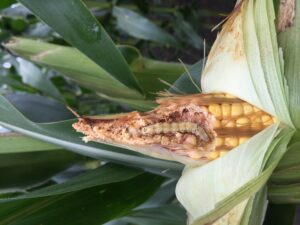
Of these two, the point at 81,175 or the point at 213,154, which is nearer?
the point at 213,154

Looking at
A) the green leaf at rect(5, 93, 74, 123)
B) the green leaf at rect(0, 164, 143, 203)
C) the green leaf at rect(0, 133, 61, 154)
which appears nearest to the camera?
the green leaf at rect(0, 164, 143, 203)

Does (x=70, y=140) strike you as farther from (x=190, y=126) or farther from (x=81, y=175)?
(x=190, y=126)

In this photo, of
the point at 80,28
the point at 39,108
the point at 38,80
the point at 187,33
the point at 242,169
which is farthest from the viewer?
the point at 187,33

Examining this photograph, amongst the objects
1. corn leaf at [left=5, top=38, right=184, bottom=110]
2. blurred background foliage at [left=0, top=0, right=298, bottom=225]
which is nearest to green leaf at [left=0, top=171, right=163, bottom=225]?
blurred background foliage at [left=0, top=0, right=298, bottom=225]

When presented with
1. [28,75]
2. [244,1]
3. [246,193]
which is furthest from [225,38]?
[28,75]

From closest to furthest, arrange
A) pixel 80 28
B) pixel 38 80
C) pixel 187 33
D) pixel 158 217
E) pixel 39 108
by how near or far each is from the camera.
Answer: pixel 80 28, pixel 158 217, pixel 39 108, pixel 38 80, pixel 187 33

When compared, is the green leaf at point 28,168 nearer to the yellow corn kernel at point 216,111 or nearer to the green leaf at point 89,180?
the green leaf at point 89,180

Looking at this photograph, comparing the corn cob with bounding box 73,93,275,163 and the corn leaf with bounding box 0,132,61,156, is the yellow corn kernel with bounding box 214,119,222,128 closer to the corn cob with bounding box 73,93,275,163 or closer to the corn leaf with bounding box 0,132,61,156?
the corn cob with bounding box 73,93,275,163

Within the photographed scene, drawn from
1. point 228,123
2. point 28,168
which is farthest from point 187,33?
point 228,123
